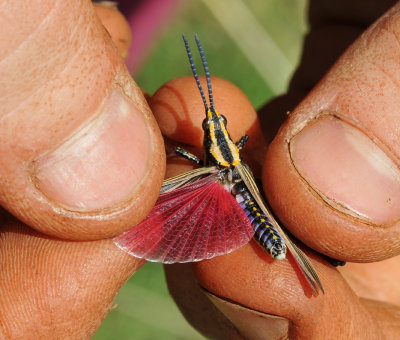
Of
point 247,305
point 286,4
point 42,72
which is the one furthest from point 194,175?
point 286,4

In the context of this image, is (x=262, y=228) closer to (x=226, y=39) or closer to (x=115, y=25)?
(x=115, y=25)

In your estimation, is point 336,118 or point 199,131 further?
point 199,131

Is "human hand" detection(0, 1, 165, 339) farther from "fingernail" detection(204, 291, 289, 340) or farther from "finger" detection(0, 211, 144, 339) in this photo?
"fingernail" detection(204, 291, 289, 340)

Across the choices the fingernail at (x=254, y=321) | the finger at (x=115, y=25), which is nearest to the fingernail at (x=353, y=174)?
the fingernail at (x=254, y=321)

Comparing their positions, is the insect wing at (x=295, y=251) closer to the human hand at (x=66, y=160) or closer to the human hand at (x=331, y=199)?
the human hand at (x=331, y=199)

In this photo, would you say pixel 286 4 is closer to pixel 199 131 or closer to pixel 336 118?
pixel 199 131

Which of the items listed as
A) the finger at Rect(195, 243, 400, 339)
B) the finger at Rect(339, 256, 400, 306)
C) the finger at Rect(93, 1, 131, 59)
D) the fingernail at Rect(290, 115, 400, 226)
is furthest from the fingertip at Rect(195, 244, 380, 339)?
the finger at Rect(93, 1, 131, 59)

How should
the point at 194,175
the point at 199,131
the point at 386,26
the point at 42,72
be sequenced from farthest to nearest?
the point at 199,131 → the point at 194,175 → the point at 386,26 → the point at 42,72

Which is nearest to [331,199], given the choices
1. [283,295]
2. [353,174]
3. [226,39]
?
[353,174]

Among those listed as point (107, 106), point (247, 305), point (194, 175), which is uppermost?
point (107, 106)
